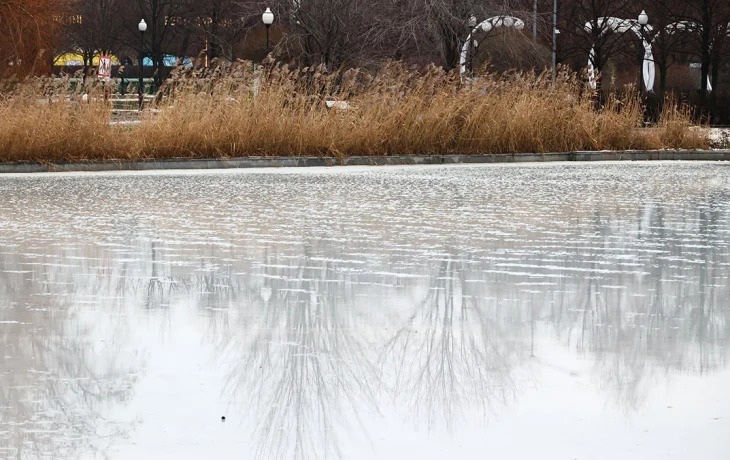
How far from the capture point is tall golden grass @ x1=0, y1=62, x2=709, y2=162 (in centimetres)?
1944

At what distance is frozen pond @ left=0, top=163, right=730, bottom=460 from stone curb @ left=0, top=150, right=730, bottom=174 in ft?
20.3

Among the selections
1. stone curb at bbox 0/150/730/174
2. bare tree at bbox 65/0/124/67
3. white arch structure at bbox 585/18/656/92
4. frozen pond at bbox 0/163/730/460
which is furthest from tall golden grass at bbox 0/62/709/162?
bare tree at bbox 65/0/124/67

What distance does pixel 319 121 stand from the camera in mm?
21156

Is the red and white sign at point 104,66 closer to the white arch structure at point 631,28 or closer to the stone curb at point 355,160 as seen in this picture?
the white arch structure at point 631,28

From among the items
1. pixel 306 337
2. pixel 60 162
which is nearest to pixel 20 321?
pixel 306 337

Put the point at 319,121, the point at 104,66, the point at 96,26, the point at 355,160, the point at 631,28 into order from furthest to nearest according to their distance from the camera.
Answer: the point at 96,26 < the point at 631,28 < the point at 104,66 < the point at 319,121 < the point at 355,160

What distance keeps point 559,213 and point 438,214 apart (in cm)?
127

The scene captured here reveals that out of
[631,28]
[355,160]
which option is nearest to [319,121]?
[355,160]

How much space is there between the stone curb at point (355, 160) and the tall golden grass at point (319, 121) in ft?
1.18

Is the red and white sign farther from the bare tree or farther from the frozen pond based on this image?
the bare tree

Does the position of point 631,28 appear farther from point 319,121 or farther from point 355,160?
point 355,160

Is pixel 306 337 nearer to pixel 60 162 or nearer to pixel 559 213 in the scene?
pixel 559 213

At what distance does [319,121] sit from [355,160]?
111cm

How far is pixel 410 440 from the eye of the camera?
4.43 meters
